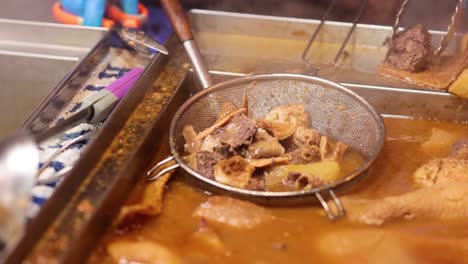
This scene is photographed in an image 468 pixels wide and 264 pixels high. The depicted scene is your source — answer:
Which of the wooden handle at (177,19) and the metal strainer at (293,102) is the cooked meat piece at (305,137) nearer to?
the metal strainer at (293,102)

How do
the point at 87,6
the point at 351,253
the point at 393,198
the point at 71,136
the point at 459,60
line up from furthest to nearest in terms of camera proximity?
the point at 87,6 → the point at 459,60 → the point at 71,136 → the point at 393,198 → the point at 351,253

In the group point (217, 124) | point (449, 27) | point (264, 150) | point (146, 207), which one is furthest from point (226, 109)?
point (449, 27)

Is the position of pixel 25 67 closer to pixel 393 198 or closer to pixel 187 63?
pixel 187 63

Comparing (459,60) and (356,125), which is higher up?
(459,60)

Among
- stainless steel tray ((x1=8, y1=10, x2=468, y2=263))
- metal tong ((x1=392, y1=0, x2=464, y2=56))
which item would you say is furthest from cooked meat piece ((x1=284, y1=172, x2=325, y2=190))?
metal tong ((x1=392, y1=0, x2=464, y2=56))

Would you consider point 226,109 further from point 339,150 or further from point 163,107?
point 339,150

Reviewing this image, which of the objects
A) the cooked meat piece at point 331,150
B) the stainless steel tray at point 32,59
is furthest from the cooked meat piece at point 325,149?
the stainless steel tray at point 32,59

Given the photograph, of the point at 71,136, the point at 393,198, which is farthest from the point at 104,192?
the point at 393,198
